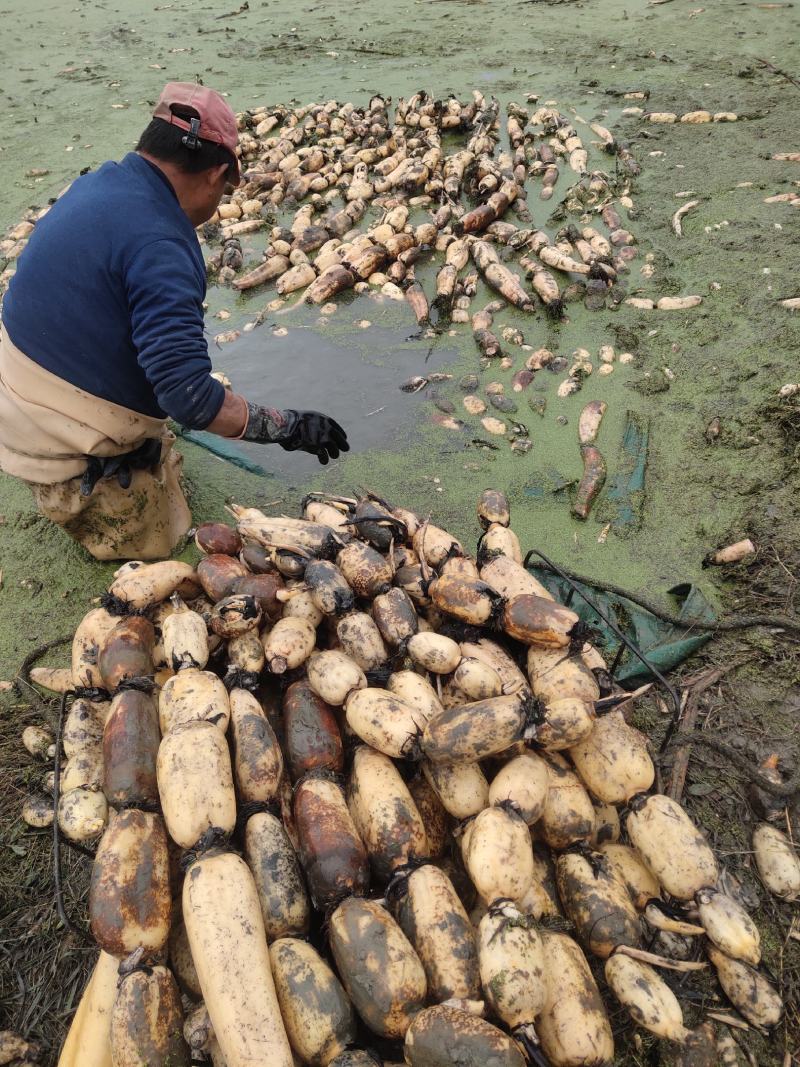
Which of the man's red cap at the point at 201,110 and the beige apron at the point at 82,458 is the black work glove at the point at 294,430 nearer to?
the beige apron at the point at 82,458

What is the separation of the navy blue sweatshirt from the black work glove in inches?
9.9

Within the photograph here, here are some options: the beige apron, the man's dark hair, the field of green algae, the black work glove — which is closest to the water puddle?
the field of green algae

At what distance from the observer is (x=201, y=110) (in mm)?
2479

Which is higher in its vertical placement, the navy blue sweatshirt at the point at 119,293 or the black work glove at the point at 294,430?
the navy blue sweatshirt at the point at 119,293

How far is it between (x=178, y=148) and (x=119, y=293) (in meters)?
0.59

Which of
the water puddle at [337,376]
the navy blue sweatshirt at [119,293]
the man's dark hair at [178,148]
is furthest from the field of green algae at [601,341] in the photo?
the man's dark hair at [178,148]

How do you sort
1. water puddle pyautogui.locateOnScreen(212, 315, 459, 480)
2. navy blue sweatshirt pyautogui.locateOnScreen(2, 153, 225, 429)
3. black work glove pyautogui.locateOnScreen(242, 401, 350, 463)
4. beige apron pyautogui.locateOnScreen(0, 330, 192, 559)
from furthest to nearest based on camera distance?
water puddle pyautogui.locateOnScreen(212, 315, 459, 480), black work glove pyautogui.locateOnScreen(242, 401, 350, 463), beige apron pyautogui.locateOnScreen(0, 330, 192, 559), navy blue sweatshirt pyautogui.locateOnScreen(2, 153, 225, 429)

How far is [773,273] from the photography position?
176 inches

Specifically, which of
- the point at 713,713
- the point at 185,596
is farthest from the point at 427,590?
the point at 713,713

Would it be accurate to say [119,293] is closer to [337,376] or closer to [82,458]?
[82,458]

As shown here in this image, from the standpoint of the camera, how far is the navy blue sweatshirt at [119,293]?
2434mm

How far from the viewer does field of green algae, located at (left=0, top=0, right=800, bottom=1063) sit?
9.25 ft

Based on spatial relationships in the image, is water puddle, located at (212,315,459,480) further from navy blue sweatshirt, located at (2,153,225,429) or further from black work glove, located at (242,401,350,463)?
navy blue sweatshirt, located at (2,153,225,429)

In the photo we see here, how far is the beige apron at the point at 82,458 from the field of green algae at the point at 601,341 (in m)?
0.26
